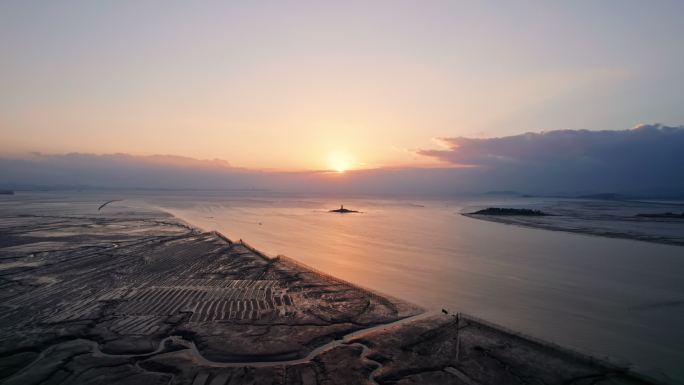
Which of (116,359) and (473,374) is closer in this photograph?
(473,374)

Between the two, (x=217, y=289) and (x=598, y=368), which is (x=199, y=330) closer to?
(x=217, y=289)

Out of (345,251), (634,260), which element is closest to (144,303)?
(345,251)

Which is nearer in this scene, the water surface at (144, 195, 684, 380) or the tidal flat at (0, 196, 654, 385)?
the tidal flat at (0, 196, 654, 385)

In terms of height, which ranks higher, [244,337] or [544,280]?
[544,280]

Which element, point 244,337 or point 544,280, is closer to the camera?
point 244,337

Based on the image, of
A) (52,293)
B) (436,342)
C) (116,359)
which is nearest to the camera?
(116,359)

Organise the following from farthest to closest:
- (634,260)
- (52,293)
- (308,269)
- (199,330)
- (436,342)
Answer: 1. (634,260)
2. (308,269)
3. (52,293)
4. (199,330)
5. (436,342)

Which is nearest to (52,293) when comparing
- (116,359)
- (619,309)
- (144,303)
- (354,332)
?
(144,303)

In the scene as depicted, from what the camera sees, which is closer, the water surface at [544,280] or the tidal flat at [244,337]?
the tidal flat at [244,337]
